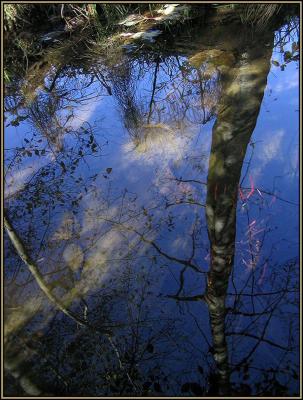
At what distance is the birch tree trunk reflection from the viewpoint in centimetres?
186

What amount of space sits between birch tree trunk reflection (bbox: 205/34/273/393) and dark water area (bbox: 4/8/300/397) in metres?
0.01

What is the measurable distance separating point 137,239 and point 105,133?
130cm

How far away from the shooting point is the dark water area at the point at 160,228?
1.72 m

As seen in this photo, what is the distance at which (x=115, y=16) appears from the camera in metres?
4.30

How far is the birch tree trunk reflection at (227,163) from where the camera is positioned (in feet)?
6.11

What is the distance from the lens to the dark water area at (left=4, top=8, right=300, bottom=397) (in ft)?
5.65

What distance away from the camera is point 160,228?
229cm

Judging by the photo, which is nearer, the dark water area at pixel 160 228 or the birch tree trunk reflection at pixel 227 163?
the dark water area at pixel 160 228

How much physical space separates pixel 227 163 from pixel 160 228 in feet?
2.40

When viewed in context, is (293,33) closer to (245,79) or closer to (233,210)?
(245,79)

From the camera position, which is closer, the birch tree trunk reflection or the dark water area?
the dark water area

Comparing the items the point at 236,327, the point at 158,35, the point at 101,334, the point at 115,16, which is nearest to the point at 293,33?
the point at 158,35

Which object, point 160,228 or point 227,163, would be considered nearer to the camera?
point 160,228

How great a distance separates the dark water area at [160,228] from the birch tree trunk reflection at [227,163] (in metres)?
0.01
